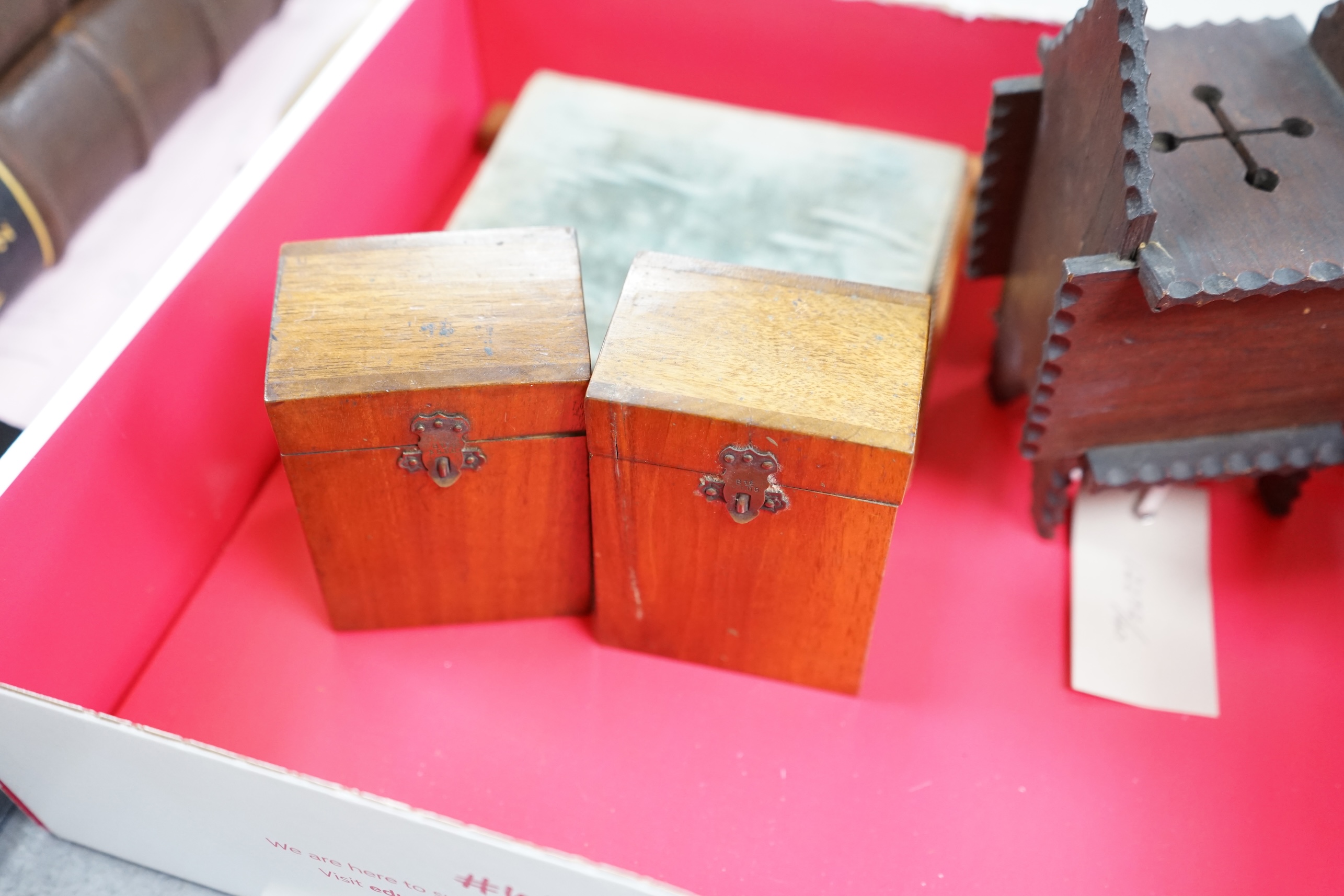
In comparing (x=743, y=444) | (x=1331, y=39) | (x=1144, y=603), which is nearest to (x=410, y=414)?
(x=743, y=444)

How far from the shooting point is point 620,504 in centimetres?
90

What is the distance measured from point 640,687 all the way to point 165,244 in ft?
2.39

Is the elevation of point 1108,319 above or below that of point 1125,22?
below

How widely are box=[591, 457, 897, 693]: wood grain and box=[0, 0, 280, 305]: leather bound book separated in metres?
0.67

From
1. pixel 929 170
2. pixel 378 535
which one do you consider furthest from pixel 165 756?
pixel 929 170

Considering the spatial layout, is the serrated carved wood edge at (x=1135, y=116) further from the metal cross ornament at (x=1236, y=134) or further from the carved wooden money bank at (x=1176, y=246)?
the metal cross ornament at (x=1236, y=134)

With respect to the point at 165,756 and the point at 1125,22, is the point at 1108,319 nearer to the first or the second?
the point at 1125,22

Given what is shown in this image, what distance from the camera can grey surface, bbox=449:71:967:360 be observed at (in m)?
1.19

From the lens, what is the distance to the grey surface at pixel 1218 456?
100cm

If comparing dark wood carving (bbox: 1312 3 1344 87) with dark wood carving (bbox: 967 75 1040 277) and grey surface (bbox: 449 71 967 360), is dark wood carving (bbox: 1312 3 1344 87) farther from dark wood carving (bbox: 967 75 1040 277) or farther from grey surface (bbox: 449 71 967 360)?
grey surface (bbox: 449 71 967 360)

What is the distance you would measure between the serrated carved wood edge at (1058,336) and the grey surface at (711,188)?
0.23 meters

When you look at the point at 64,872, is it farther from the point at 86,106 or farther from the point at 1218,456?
the point at 1218,456

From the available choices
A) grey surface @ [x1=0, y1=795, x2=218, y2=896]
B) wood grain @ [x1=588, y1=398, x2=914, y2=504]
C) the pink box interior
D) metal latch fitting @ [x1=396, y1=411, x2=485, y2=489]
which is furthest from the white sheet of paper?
grey surface @ [x1=0, y1=795, x2=218, y2=896]

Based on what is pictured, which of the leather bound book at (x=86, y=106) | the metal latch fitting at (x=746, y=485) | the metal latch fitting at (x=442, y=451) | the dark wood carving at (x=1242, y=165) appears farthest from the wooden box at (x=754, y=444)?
the leather bound book at (x=86, y=106)
